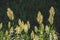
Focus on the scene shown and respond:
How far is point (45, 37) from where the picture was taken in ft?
11.5

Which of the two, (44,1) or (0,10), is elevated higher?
(44,1)

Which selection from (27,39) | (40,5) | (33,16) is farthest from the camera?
(40,5)

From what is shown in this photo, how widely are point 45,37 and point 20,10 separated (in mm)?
4361

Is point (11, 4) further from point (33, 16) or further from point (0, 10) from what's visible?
point (33, 16)

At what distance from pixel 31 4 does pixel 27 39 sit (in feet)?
16.3

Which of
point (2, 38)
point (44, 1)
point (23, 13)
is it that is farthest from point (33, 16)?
point (2, 38)

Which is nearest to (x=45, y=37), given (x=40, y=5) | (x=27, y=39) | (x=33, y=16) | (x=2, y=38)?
(x=27, y=39)

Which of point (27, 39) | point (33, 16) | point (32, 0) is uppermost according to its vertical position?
point (32, 0)

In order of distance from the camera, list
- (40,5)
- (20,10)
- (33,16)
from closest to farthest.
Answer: (33,16)
(20,10)
(40,5)

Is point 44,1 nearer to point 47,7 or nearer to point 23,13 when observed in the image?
point 47,7

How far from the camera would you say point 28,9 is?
7984 mm

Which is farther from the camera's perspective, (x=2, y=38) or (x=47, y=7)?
(x=47, y=7)

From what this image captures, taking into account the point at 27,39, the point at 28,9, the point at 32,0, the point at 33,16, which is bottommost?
the point at 27,39

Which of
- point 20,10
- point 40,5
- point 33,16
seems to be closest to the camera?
point 33,16
